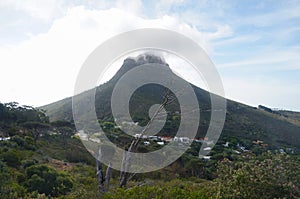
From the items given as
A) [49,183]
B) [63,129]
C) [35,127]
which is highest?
[35,127]

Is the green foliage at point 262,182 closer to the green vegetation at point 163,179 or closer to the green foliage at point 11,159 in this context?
the green vegetation at point 163,179

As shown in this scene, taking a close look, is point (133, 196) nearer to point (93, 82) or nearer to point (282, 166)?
point (93, 82)

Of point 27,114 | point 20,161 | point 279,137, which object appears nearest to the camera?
point 20,161

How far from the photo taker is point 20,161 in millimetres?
17703

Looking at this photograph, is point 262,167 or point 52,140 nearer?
point 262,167

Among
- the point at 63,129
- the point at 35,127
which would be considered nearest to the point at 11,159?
the point at 35,127

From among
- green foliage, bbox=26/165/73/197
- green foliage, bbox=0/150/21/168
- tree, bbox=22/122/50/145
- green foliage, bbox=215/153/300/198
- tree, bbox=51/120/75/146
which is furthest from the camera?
tree, bbox=51/120/75/146

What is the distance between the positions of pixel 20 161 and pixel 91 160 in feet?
26.9

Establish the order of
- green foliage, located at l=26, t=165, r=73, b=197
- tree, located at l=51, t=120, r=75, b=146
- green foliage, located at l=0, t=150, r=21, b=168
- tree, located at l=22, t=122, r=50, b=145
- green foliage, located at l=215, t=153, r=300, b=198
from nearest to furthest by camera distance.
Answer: green foliage, located at l=215, t=153, r=300, b=198, green foliage, located at l=26, t=165, r=73, b=197, green foliage, located at l=0, t=150, r=21, b=168, tree, located at l=22, t=122, r=50, b=145, tree, located at l=51, t=120, r=75, b=146

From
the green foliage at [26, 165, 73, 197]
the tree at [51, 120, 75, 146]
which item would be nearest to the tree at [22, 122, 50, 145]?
the tree at [51, 120, 75, 146]

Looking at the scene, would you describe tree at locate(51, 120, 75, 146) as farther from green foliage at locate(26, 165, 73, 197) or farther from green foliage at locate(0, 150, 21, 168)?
green foliage at locate(26, 165, 73, 197)

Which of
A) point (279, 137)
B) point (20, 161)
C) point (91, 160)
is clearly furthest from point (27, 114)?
point (279, 137)

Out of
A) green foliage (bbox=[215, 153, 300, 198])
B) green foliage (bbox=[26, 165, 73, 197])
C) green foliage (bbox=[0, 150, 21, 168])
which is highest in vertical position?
green foliage (bbox=[215, 153, 300, 198])

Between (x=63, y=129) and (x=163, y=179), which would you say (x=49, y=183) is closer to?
(x=163, y=179)
